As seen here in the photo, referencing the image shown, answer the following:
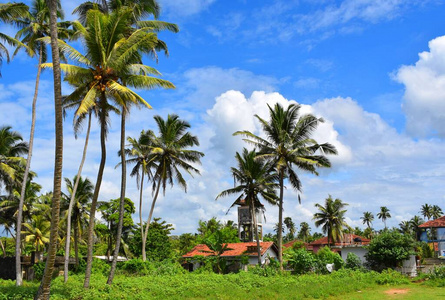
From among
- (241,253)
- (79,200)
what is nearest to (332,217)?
(241,253)

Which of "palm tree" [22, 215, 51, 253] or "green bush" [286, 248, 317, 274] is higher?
"palm tree" [22, 215, 51, 253]

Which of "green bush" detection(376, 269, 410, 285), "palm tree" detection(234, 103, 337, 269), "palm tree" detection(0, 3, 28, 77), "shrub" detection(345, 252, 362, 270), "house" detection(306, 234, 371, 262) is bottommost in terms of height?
"green bush" detection(376, 269, 410, 285)

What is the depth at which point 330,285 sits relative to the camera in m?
22.0

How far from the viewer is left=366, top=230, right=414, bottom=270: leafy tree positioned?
92.7ft

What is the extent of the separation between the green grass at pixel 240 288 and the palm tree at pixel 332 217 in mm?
25756

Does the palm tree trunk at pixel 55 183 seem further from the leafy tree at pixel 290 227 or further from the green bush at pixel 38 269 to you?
the leafy tree at pixel 290 227

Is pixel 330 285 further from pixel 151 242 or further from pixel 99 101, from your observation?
pixel 151 242

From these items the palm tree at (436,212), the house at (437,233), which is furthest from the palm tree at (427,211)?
the house at (437,233)

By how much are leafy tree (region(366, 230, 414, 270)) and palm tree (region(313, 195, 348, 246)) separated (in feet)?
73.1

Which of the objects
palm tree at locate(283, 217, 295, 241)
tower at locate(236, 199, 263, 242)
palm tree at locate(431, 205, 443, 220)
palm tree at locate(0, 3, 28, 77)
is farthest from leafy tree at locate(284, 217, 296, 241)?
palm tree at locate(0, 3, 28, 77)

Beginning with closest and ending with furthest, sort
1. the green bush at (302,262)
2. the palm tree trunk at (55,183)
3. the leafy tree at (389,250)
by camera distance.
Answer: the palm tree trunk at (55,183), the leafy tree at (389,250), the green bush at (302,262)

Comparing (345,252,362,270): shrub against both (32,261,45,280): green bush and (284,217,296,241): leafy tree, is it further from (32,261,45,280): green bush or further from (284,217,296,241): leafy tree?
(284,217,296,241): leafy tree

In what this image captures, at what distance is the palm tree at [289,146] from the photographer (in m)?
29.2

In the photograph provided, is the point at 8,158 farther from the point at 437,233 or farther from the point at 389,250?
the point at 437,233
